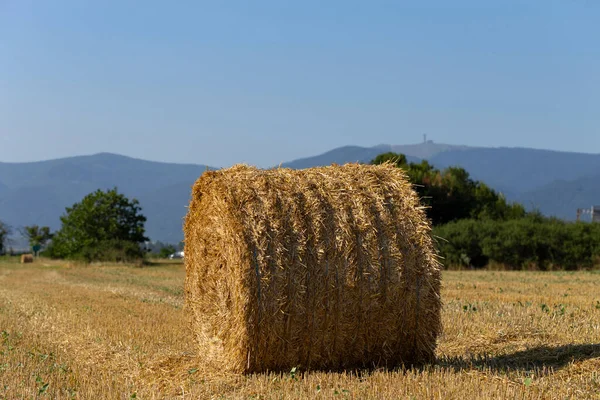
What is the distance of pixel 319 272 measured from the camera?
27.7ft

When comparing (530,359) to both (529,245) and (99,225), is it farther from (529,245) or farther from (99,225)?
(99,225)

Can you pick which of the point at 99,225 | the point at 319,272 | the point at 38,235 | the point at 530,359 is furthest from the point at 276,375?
the point at 38,235

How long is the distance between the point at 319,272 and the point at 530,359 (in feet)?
8.87

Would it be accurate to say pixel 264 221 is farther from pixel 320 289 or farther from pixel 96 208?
pixel 96 208

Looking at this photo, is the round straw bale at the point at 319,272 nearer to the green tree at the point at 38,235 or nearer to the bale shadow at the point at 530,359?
the bale shadow at the point at 530,359

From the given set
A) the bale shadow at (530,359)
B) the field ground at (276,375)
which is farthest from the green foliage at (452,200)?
the bale shadow at (530,359)

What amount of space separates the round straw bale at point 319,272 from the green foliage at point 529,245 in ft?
78.6

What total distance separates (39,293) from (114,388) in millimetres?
12525

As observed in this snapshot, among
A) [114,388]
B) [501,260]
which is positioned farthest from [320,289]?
[501,260]

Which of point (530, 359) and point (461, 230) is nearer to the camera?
point (530, 359)

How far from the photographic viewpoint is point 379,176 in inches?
365

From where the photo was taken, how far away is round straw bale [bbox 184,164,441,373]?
27.1ft

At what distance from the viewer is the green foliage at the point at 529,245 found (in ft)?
108

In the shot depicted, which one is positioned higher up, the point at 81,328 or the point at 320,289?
the point at 320,289
